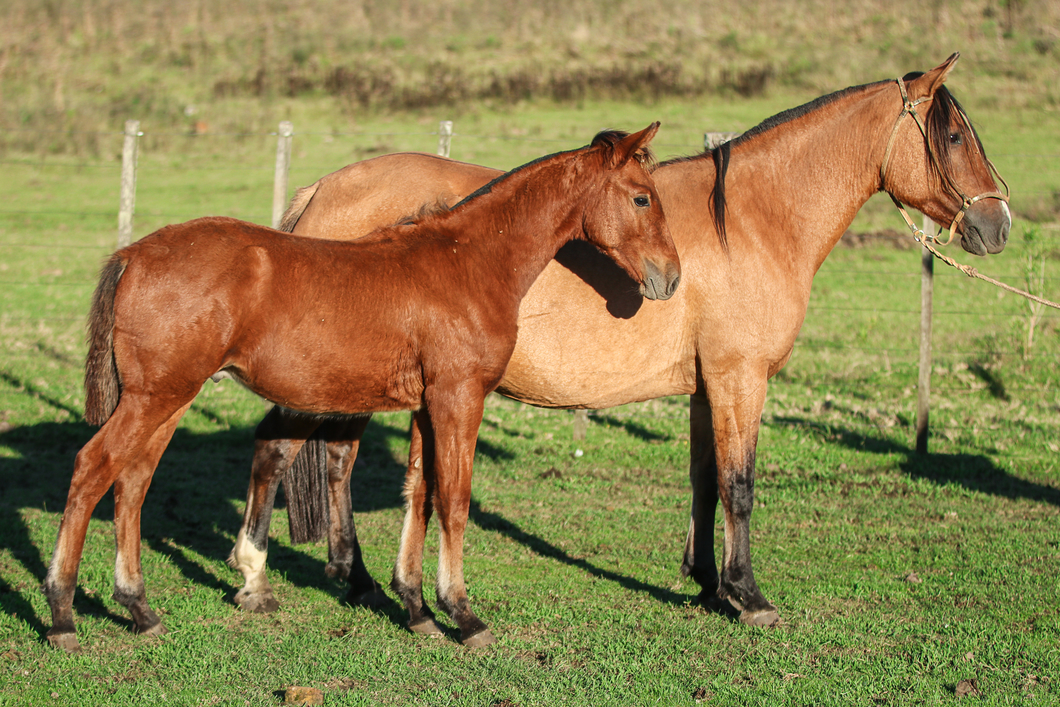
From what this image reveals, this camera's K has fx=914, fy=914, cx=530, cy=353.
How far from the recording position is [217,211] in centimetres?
1684

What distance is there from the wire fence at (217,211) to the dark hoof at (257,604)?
15.9ft

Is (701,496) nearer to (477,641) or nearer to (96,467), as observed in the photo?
(477,641)

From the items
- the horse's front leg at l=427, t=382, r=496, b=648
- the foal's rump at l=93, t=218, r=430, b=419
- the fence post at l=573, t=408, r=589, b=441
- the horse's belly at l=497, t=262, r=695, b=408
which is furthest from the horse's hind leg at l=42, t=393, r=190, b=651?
the fence post at l=573, t=408, r=589, b=441

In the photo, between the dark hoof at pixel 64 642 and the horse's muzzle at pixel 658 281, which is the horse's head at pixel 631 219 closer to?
the horse's muzzle at pixel 658 281

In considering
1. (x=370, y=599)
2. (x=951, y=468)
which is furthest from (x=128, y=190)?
(x=951, y=468)

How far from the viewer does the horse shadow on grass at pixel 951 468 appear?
7.20 meters

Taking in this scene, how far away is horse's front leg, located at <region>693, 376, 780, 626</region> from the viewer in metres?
4.93

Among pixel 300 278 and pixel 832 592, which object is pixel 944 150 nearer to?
pixel 832 592

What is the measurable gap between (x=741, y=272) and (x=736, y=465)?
1.05 meters

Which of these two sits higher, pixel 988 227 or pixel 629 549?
pixel 988 227

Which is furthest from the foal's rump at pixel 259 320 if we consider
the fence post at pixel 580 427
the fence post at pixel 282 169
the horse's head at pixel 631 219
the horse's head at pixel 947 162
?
the fence post at pixel 282 169

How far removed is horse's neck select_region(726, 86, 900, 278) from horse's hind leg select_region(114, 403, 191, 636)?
10.4 ft

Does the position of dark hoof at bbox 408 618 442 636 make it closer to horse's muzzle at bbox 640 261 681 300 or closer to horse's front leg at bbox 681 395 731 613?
horse's front leg at bbox 681 395 731 613

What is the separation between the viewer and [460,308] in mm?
4352
